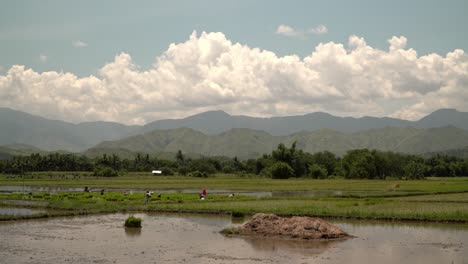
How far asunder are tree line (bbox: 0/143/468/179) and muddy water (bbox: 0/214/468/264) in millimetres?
90529

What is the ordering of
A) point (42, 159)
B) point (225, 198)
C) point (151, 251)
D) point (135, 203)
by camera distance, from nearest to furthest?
point (151, 251)
point (135, 203)
point (225, 198)
point (42, 159)

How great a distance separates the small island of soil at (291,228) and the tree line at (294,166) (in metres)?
93.3

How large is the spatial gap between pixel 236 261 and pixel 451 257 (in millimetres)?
9775

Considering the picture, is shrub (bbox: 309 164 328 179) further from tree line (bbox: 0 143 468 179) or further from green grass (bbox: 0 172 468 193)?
green grass (bbox: 0 172 468 193)

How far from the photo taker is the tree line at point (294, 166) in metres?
125

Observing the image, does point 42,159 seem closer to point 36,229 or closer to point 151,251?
point 36,229

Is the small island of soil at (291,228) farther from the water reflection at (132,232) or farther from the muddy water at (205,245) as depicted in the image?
the water reflection at (132,232)

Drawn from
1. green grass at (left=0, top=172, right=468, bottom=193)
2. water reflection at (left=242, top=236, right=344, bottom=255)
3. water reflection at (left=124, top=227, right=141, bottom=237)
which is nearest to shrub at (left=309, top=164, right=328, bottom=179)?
green grass at (left=0, top=172, right=468, bottom=193)

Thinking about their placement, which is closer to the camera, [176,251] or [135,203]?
[176,251]

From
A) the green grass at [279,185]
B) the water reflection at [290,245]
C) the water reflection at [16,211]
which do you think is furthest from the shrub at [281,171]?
the water reflection at [290,245]

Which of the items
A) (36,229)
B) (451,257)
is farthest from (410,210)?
(36,229)

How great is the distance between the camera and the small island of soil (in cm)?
2889

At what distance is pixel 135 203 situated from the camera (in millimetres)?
47719

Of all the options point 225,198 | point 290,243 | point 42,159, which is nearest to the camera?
point 290,243
